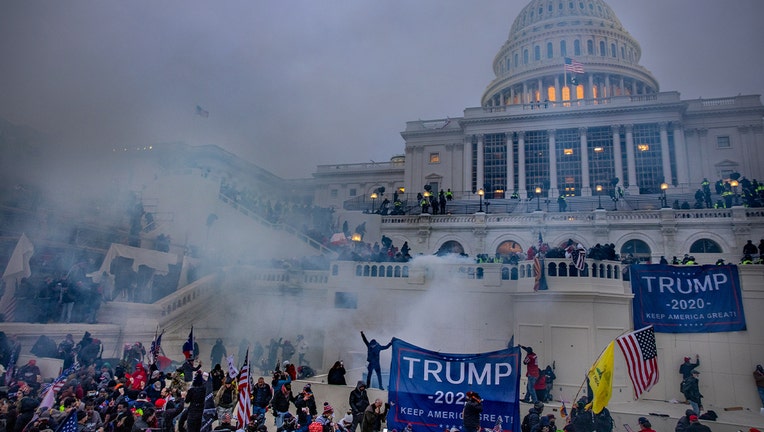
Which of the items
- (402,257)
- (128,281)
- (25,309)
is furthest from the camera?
(402,257)

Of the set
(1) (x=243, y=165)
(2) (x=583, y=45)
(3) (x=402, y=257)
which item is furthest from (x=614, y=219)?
(2) (x=583, y=45)

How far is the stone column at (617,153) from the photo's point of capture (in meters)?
43.2

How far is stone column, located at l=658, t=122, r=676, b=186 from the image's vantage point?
4206cm

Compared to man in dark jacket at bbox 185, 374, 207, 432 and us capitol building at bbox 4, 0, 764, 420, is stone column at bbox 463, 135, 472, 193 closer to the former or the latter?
us capitol building at bbox 4, 0, 764, 420

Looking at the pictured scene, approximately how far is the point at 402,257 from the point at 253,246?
10.8 metres

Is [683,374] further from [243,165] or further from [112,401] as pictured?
[243,165]

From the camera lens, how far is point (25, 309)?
55.9 ft

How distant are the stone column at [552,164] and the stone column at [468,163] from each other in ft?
23.2

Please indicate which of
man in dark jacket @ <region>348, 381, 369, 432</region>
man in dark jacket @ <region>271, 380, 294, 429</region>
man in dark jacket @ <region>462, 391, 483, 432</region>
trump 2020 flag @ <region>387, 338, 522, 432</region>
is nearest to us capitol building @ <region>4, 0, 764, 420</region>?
trump 2020 flag @ <region>387, 338, 522, 432</region>

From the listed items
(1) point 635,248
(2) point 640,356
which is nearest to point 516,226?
(1) point 635,248

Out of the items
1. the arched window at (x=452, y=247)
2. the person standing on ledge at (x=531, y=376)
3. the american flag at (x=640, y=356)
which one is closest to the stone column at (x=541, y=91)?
the arched window at (x=452, y=247)

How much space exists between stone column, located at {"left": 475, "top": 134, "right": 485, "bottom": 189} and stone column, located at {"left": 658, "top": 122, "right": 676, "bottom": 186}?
1483 centimetres

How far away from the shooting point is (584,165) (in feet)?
145

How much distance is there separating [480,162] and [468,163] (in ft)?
3.79
